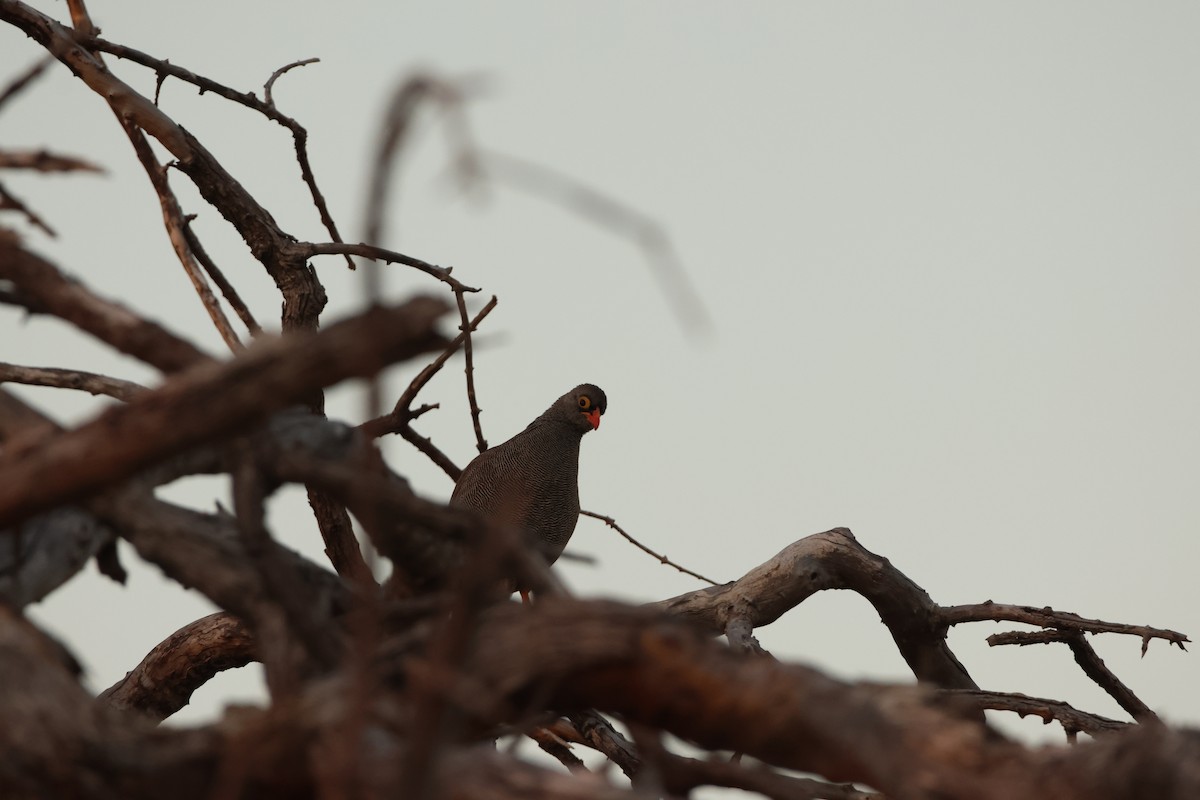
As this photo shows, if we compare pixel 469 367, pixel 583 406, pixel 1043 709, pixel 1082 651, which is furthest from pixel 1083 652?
pixel 583 406

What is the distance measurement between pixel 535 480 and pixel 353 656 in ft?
18.3

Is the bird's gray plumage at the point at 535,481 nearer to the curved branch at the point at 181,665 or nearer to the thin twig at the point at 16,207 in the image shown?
the curved branch at the point at 181,665

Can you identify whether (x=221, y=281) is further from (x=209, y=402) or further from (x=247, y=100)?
(x=209, y=402)

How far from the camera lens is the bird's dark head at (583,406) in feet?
29.1

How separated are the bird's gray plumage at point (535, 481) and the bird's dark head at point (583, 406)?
0.38 feet

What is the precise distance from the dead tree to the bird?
4218 mm

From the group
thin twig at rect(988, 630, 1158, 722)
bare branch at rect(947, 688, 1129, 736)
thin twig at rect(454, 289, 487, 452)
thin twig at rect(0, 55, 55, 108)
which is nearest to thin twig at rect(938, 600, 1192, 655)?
thin twig at rect(988, 630, 1158, 722)

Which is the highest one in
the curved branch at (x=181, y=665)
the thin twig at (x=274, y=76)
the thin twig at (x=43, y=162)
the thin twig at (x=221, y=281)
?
the thin twig at (x=274, y=76)

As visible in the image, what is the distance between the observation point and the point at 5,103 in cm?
270

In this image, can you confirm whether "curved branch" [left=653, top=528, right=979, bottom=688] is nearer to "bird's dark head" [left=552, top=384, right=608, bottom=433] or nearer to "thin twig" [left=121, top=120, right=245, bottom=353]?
"thin twig" [left=121, top=120, right=245, bottom=353]

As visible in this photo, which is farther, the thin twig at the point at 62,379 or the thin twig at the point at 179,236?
the thin twig at the point at 179,236

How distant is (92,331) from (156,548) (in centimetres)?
49

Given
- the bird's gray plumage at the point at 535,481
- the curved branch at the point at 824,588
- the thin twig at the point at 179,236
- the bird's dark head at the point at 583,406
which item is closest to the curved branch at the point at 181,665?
the thin twig at the point at 179,236

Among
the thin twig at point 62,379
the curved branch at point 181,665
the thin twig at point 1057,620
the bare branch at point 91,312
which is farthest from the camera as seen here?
the curved branch at point 181,665
